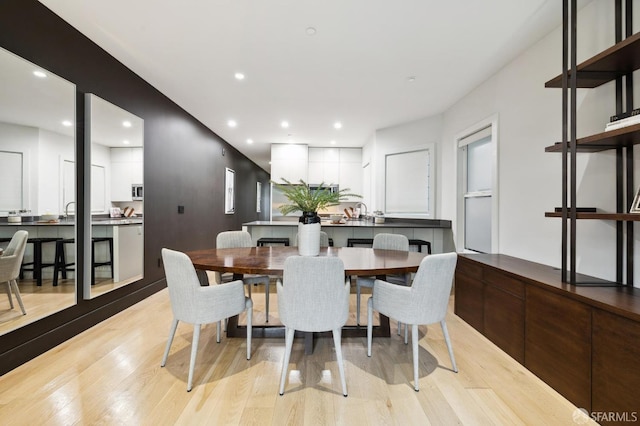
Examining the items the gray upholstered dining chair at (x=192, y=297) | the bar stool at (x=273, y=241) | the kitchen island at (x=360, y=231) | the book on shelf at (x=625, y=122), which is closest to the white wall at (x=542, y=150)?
the book on shelf at (x=625, y=122)

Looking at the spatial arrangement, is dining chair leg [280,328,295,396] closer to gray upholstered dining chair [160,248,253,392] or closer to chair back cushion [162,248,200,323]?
gray upholstered dining chair [160,248,253,392]

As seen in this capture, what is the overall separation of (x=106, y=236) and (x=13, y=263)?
80 centimetres

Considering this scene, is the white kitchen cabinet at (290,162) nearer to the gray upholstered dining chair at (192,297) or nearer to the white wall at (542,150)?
the white wall at (542,150)

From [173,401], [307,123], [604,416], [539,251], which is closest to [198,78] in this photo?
[307,123]

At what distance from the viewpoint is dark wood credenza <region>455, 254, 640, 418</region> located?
1355 millimetres

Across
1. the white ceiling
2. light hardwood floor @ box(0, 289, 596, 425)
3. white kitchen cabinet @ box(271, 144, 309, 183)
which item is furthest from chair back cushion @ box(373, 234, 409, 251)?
white kitchen cabinet @ box(271, 144, 309, 183)

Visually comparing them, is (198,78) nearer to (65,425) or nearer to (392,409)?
(65,425)

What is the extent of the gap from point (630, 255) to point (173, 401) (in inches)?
113

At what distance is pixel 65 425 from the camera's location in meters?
1.47

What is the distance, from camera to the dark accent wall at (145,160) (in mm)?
2082

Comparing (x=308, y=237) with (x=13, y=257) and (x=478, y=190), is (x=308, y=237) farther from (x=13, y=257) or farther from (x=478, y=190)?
(x=478, y=190)

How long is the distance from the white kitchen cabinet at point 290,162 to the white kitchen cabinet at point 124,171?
10.7 ft

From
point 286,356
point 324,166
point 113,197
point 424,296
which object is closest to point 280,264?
point 286,356

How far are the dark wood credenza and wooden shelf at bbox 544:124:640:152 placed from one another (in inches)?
34.5
